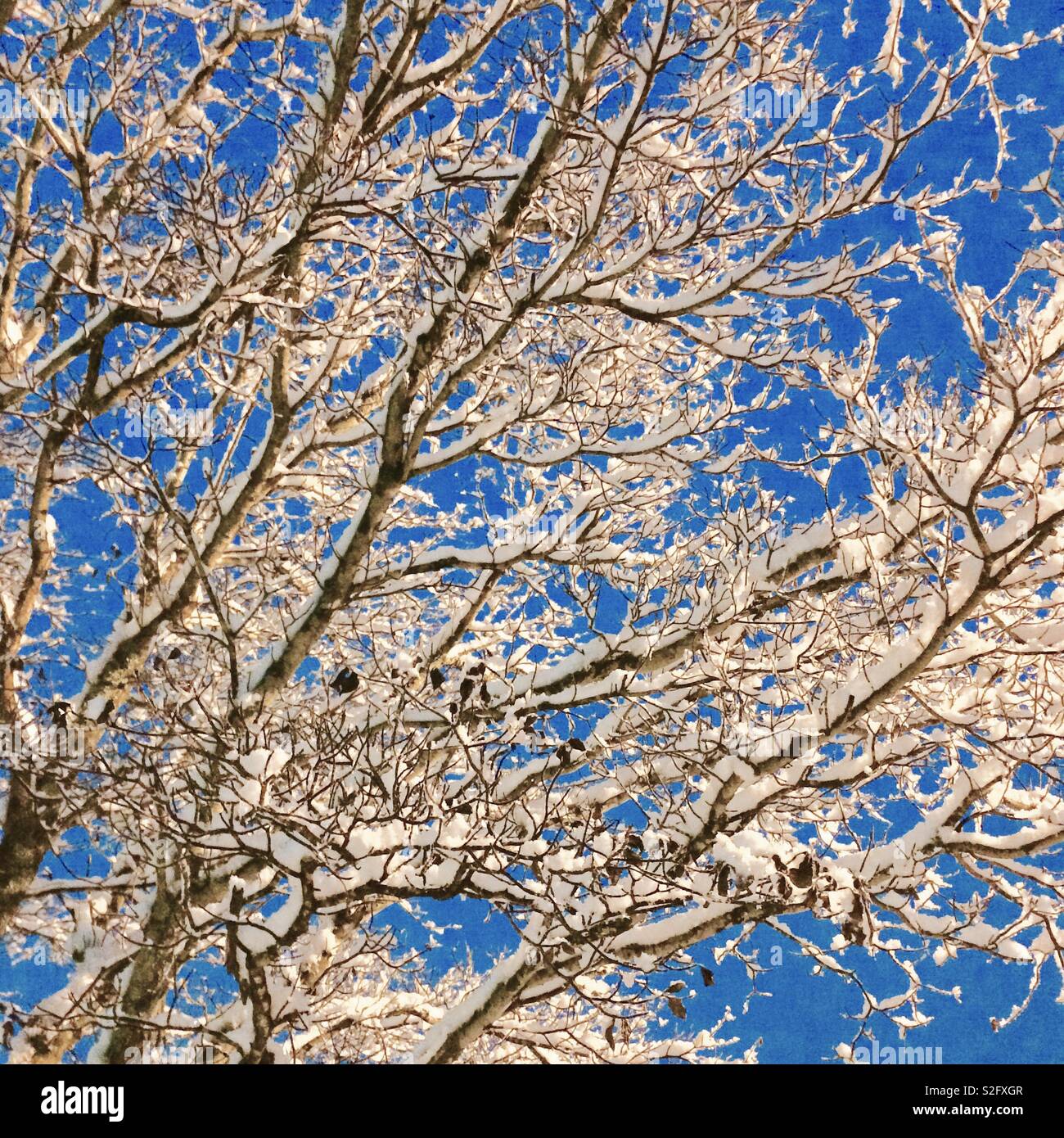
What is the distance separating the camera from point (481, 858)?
3.87 metres

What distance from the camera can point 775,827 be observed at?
6543mm

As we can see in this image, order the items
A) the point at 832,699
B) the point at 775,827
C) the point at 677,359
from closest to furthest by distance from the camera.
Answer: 1. the point at 832,699
2. the point at 775,827
3. the point at 677,359

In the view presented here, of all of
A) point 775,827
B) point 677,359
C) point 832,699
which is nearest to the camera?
point 832,699
